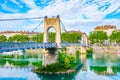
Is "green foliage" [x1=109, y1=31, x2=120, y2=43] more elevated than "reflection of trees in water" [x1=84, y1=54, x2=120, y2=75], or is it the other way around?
"green foliage" [x1=109, y1=31, x2=120, y2=43]

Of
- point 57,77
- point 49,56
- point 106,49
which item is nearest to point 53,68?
point 57,77

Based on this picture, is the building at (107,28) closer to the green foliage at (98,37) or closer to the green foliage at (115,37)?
the green foliage at (98,37)

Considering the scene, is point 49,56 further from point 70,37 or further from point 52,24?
point 70,37

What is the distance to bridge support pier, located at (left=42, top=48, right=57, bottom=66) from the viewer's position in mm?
30544

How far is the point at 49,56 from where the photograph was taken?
102 ft

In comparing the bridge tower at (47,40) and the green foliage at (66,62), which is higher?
the bridge tower at (47,40)

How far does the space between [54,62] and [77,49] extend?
33791mm

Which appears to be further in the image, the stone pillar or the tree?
the tree

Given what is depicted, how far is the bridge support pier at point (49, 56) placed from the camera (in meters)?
30.5

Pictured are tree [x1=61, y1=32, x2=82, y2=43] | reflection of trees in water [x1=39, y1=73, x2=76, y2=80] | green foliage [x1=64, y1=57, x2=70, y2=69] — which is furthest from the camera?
tree [x1=61, y1=32, x2=82, y2=43]

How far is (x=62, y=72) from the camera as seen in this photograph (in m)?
26.9

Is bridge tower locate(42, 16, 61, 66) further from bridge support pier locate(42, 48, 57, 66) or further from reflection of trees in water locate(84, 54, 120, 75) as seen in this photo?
reflection of trees in water locate(84, 54, 120, 75)

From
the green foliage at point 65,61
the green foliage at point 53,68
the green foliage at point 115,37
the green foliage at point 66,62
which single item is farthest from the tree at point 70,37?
the green foliage at point 53,68

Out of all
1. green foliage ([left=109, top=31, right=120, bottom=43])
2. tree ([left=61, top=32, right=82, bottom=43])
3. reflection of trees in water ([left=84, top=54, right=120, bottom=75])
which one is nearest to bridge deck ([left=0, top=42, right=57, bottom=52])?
reflection of trees in water ([left=84, top=54, right=120, bottom=75])
